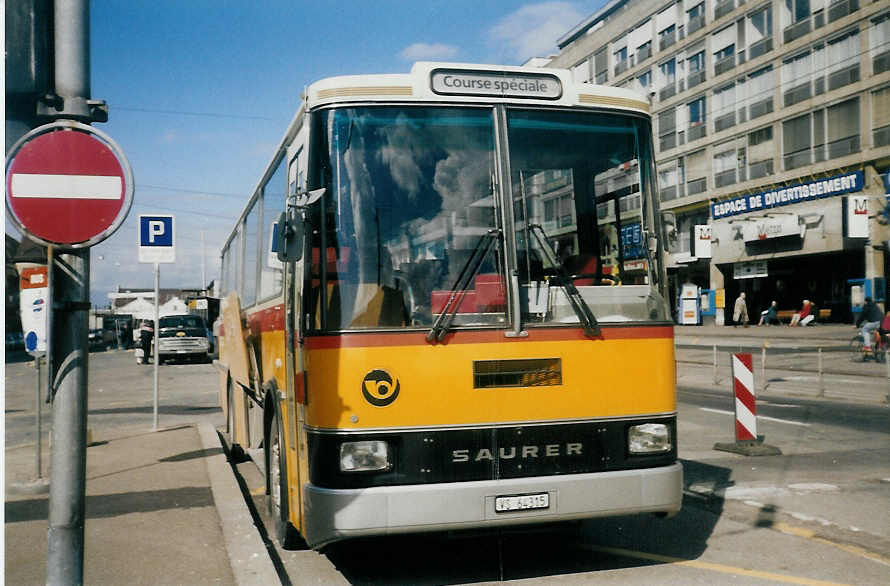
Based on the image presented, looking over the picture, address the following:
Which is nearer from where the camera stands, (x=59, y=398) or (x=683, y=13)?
(x=59, y=398)

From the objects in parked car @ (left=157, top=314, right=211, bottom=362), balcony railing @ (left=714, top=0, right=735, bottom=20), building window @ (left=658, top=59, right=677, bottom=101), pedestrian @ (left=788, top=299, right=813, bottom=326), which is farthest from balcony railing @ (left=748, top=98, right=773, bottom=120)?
parked car @ (left=157, top=314, right=211, bottom=362)

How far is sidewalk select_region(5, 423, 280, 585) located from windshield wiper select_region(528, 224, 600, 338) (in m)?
2.44

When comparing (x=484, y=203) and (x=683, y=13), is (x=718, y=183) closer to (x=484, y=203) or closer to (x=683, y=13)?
(x=683, y=13)

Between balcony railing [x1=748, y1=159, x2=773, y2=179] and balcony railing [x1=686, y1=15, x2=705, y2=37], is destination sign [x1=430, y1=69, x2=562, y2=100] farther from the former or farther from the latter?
balcony railing [x1=686, y1=15, x2=705, y2=37]

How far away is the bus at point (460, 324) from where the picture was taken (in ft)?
15.8

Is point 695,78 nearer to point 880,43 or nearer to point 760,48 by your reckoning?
point 760,48

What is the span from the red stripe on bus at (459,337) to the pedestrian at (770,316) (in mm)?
40908

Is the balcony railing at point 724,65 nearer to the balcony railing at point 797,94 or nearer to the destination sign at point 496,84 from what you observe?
the balcony railing at point 797,94

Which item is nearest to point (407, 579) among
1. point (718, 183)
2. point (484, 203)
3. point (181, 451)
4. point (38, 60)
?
point (484, 203)

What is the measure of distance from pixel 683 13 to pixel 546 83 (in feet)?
164

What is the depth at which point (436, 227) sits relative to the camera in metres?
5.00

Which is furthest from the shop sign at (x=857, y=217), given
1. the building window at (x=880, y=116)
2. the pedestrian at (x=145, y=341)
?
the pedestrian at (x=145, y=341)

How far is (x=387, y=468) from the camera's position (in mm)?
4777

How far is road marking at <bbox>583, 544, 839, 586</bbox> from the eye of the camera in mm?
5211
